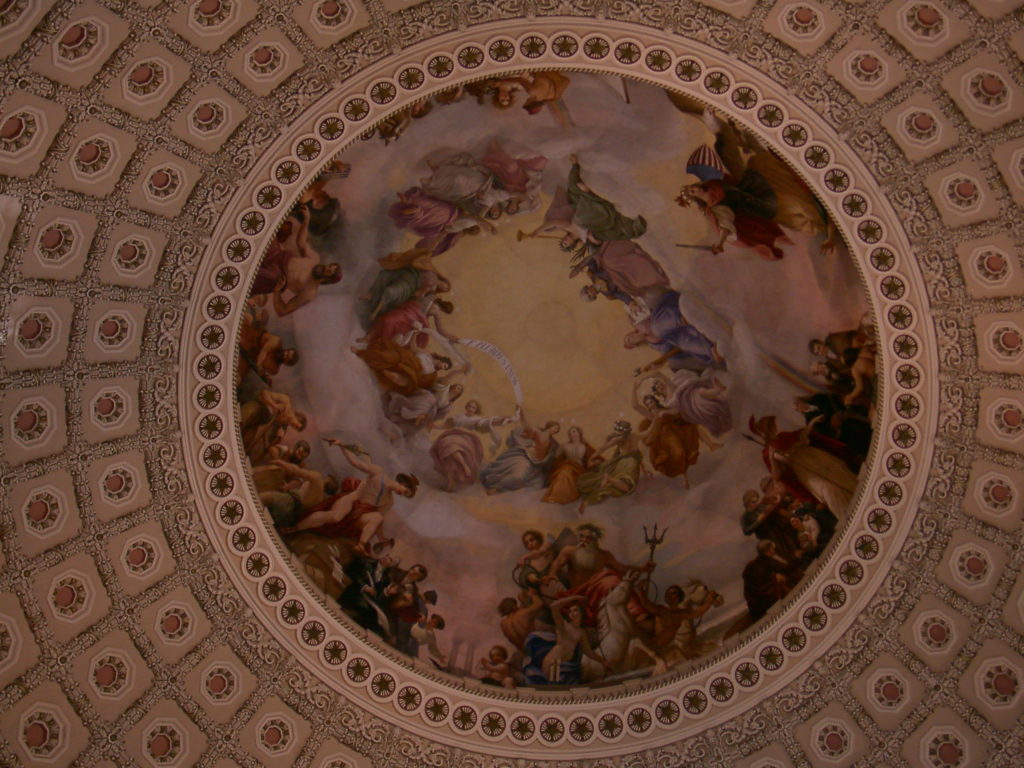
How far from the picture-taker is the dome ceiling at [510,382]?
16.1 m

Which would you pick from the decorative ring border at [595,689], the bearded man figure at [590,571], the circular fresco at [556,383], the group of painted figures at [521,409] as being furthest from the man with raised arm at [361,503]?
the bearded man figure at [590,571]

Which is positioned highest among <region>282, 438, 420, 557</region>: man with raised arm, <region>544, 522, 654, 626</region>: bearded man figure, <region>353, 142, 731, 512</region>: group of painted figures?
<region>353, 142, 731, 512</region>: group of painted figures

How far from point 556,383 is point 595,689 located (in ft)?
16.2

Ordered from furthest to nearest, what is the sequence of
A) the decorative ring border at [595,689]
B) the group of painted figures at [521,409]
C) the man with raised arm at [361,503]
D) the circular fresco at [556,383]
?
the man with raised arm at [361,503]
the group of painted figures at [521,409]
the circular fresco at [556,383]
the decorative ring border at [595,689]

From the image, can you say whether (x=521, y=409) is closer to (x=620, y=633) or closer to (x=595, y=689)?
(x=620, y=633)

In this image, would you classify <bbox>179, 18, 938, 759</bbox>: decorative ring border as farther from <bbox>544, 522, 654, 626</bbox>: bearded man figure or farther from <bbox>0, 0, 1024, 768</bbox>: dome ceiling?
<bbox>544, 522, 654, 626</bbox>: bearded man figure

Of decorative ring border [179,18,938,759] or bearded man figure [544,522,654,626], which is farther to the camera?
bearded man figure [544,522,654,626]

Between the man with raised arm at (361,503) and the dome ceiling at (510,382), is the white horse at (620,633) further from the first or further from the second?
the man with raised arm at (361,503)

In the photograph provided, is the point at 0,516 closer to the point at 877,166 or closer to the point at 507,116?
the point at 507,116

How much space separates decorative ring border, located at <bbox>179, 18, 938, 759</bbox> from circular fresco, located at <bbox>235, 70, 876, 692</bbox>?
195mm

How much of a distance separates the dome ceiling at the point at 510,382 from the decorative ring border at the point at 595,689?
0.05 meters

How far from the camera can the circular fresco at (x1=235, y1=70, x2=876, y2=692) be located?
1873cm

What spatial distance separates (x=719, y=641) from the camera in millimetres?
19578

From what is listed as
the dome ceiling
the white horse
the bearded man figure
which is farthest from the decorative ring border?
the bearded man figure
